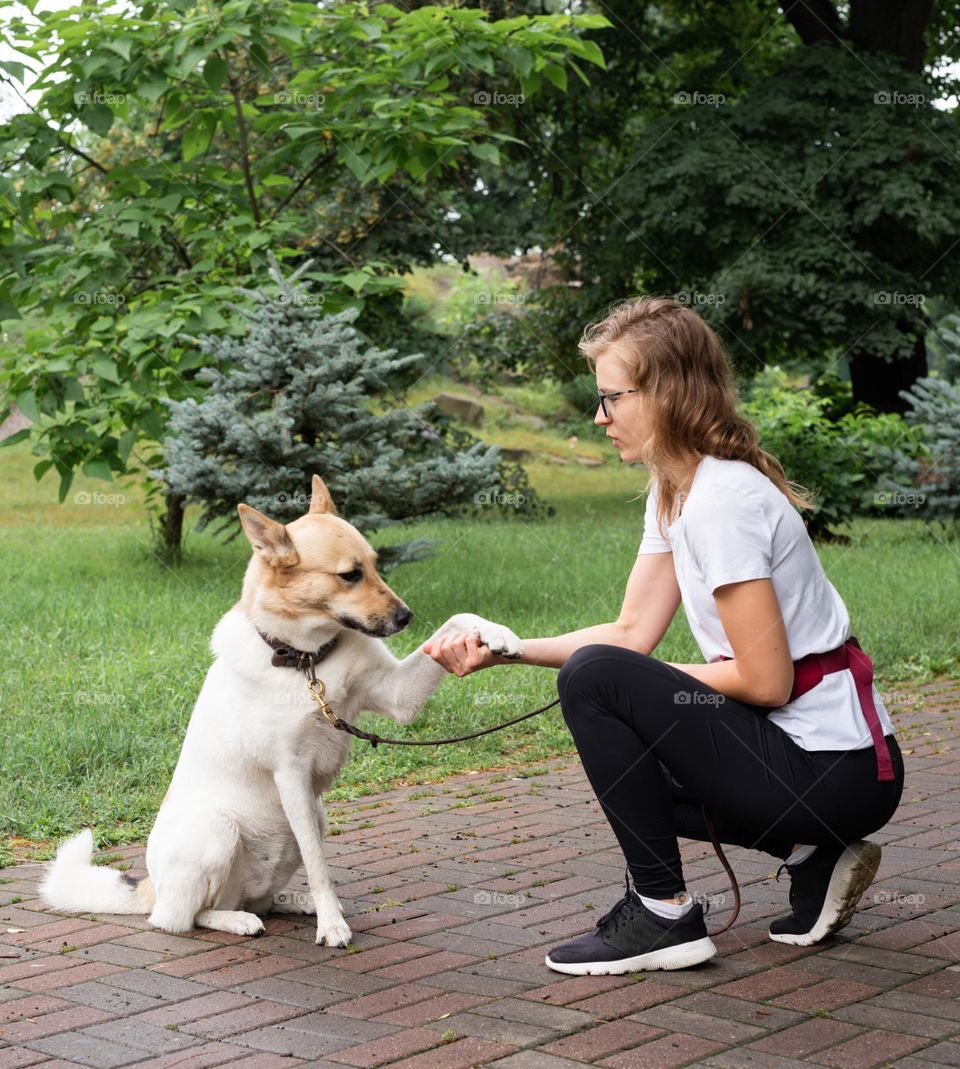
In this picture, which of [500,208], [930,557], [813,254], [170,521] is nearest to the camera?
[170,521]

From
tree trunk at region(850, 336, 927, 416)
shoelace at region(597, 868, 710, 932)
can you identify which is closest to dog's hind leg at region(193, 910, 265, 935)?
shoelace at region(597, 868, 710, 932)

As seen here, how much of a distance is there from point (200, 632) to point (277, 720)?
14.7 ft

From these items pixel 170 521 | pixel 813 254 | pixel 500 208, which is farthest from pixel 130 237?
pixel 500 208

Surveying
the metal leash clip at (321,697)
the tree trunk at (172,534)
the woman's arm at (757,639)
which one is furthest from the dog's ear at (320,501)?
the tree trunk at (172,534)

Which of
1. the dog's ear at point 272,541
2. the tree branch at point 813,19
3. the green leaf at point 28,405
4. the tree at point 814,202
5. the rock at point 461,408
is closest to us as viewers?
the dog's ear at point 272,541

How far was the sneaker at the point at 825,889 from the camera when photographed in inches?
141

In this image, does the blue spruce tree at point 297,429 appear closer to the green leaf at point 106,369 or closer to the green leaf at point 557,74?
the green leaf at point 106,369

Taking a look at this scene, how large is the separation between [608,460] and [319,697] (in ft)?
74.3

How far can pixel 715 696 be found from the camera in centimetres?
347

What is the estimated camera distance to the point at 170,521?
11398 millimetres

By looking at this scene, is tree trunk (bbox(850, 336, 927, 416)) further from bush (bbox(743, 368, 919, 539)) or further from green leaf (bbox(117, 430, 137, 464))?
green leaf (bbox(117, 430, 137, 464))

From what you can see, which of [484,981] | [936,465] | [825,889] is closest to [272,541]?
[484,981]

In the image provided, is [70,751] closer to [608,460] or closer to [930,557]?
[930,557]

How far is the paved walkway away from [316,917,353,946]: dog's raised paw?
0.03 metres
